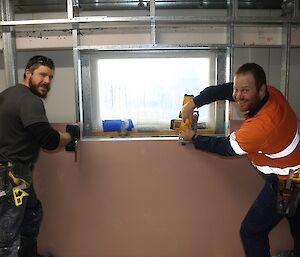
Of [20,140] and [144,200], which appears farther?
[144,200]

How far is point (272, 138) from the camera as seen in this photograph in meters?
1.45

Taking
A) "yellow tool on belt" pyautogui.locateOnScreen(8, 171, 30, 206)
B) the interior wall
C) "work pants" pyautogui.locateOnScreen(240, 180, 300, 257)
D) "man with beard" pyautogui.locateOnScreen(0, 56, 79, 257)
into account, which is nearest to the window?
the interior wall

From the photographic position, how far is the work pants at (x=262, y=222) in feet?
5.17

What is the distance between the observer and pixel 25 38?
1937 mm

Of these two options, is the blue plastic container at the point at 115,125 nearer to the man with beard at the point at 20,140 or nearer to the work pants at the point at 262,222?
the man with beard at the point at 20,140

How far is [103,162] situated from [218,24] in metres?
1.17

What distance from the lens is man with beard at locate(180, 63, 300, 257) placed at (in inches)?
57.1

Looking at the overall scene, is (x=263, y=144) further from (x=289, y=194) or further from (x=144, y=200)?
(x=144, y=200)

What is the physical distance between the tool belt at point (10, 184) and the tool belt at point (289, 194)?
53.8 inches

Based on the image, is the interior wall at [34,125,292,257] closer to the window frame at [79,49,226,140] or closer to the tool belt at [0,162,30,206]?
the window frame at [79,49,226,140]

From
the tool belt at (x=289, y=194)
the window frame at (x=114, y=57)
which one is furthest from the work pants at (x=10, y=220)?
the tool belt at (x=289, y=194)


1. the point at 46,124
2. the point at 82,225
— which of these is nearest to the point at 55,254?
the point at 82,225

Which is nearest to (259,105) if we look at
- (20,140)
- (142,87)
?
(142,87)

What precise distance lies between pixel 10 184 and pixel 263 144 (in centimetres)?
133
